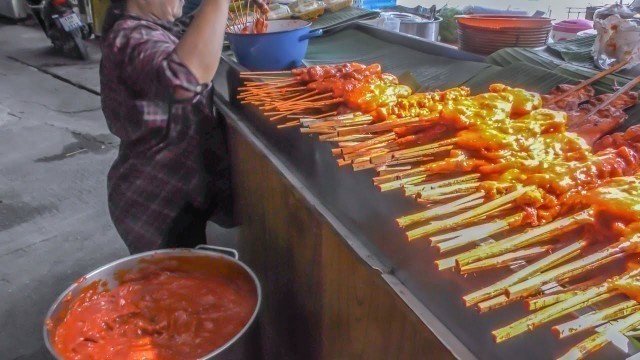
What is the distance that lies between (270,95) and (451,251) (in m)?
1.33

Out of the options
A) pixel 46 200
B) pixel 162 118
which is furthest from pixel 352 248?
pixel 46 200

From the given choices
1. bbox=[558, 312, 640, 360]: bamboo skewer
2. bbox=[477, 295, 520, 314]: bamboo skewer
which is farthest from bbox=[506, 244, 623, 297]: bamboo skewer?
bbox=[558, 312, 640, 360]: bamboo skewer

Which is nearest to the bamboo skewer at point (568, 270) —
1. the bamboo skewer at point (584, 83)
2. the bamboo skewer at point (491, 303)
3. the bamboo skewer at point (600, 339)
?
the bamboo skewer at point (491, 303)

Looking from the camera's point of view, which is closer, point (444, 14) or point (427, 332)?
point (427, 332)

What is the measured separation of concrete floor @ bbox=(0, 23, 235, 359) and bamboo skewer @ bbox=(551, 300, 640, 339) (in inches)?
119

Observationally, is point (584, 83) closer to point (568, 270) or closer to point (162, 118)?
point (568, 270)

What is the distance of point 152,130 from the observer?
7.57 ft

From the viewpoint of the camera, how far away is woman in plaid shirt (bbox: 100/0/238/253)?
Result: 2027 mm

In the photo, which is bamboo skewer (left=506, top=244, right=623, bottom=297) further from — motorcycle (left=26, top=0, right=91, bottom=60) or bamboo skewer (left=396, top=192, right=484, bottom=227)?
motorcycle (left=26, top=0, right=91, bottom=60)

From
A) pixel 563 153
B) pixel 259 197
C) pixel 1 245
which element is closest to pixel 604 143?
pixel 563 153

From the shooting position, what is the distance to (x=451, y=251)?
46.9 inches

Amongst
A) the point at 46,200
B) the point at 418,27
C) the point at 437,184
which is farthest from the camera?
the point at 46,200

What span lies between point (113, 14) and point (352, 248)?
5.21 ft

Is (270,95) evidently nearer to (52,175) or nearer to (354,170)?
(354,170)
